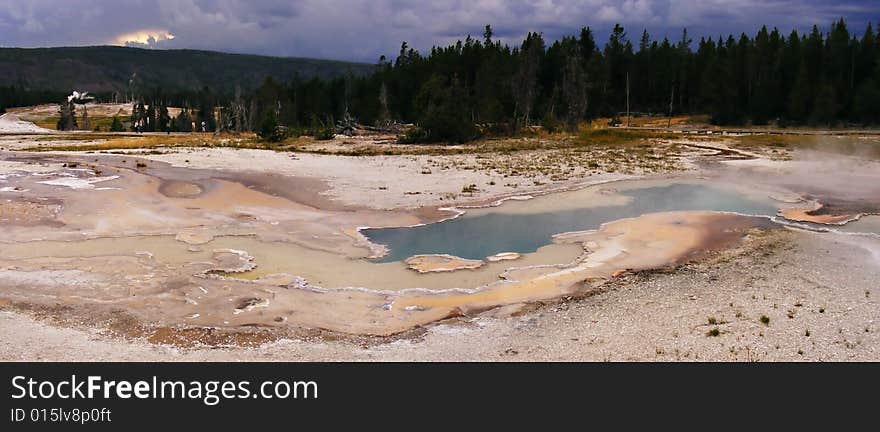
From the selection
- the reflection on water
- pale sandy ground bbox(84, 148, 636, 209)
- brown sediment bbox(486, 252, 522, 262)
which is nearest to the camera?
brown sediment bbox(486, 252, 522, 262)

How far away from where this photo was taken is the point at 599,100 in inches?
3489

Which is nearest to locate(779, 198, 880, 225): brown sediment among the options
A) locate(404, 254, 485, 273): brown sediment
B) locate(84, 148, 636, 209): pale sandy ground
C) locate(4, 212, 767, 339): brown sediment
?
locate(4, 212, 767, 339): brown sediment

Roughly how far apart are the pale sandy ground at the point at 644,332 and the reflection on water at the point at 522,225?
533 centimetres

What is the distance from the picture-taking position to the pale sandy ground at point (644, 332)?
35.5ft

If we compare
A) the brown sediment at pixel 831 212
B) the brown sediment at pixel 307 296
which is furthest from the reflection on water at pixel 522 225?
the brown sediment at pixel 307 296

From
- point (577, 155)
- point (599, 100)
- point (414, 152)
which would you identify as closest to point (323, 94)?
point (599, 100)

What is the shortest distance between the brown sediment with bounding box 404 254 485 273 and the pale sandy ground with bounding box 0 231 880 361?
12.4 ft

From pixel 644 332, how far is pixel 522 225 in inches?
433

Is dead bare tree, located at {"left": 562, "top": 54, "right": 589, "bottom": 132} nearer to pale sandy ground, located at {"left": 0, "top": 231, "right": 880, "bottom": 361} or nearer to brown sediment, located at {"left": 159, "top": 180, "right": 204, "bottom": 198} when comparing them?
brown sediment, located at {"left": 159, "top": 180, "right": 204, "bottom": 198}

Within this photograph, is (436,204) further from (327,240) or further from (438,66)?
(438,66)

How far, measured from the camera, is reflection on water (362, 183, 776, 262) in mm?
19250

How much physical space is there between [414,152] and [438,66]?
42.5m

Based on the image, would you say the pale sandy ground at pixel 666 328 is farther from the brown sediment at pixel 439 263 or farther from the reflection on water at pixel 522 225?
the reflection on water at pixel 522 225

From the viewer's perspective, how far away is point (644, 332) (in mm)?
11953
